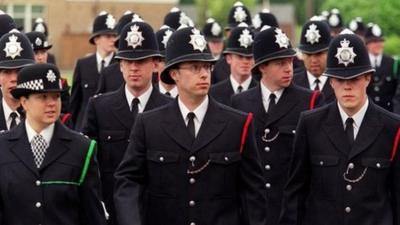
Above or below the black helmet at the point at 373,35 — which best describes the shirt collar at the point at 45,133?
below

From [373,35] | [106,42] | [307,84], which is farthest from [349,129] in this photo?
[373,35]

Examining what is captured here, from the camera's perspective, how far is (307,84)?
13.0m

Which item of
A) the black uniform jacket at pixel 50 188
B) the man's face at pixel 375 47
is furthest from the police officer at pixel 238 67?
the man's face at pixel 375 47

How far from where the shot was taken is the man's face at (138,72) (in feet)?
36.3

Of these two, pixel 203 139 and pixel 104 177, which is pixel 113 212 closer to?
pixel 104 177

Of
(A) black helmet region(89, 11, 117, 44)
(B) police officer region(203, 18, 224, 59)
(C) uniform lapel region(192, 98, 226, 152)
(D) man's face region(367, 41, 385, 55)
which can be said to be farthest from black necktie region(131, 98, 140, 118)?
(D) man's face region(367, 41, 385, 55)

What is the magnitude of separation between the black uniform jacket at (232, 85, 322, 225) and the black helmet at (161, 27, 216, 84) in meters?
2.07

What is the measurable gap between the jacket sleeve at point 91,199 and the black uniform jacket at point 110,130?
96.9 inches

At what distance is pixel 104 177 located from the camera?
1110cm

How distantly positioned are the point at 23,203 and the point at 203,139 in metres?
1.33

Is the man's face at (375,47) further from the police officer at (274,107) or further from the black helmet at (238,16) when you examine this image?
the police officer at (274,107)

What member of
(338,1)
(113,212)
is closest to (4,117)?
(113,212)

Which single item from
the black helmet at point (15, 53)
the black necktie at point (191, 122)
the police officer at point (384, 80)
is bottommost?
the police officer at point (384, 80)

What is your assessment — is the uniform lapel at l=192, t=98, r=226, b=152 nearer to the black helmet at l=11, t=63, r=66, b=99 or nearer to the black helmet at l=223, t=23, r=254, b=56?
the black helmet at l=11, t=63, r=66, b=99
